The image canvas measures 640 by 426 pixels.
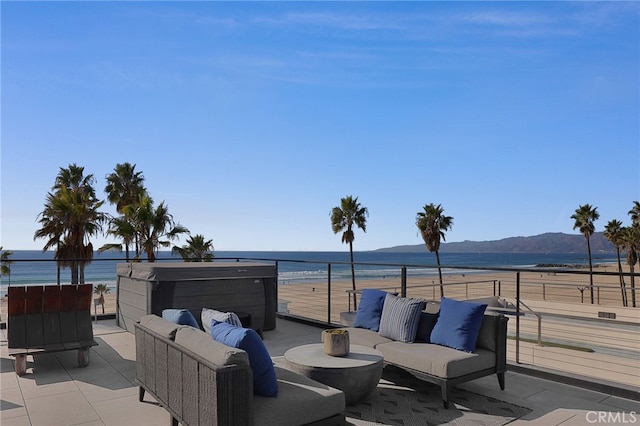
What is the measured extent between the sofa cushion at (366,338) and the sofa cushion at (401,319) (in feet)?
0.26

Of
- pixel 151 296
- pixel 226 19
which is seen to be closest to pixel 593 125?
pixel 226 19

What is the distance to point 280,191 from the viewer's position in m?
23.4

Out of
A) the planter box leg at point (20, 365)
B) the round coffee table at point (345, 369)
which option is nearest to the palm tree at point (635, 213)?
the round coffee table at point (345, 369)

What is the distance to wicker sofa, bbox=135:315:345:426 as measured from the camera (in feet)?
6.89

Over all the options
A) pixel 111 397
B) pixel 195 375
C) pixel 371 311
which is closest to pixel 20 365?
pixel 111 397

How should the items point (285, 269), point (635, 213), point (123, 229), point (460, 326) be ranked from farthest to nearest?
point (285, 269) < point (635, 213) < point (123, 229) < point (460, 326)

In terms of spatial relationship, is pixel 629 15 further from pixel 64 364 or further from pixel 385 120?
pixel 64 364

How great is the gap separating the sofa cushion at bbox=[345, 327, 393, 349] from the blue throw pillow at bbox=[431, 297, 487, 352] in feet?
1.58

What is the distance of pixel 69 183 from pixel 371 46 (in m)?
15.1

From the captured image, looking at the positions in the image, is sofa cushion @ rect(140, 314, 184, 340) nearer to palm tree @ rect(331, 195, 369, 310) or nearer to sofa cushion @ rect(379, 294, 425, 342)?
sofa cushion @ rect(379, 294, 425, 342)

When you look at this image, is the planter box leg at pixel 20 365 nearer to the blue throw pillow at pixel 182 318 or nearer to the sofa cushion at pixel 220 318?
the blue throw pillow at pixel 182 318

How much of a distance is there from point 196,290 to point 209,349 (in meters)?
3.34

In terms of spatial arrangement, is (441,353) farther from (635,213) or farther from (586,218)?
(635,213)

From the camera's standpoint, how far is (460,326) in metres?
3.61
